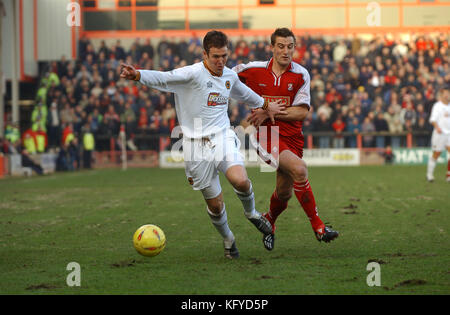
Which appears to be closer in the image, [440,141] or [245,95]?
[245,95]

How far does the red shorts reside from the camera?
7316 millimetres

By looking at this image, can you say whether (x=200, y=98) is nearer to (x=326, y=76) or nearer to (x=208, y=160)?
(x=208, y=160)

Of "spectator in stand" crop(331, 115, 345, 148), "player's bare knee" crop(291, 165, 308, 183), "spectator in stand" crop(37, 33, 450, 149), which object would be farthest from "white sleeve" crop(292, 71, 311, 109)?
"spectator in stand" crop(331, 115, 345, 148)

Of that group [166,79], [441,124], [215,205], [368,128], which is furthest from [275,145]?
[368,128]

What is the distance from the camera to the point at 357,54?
28.6 metres

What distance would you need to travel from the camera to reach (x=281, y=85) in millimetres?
7398

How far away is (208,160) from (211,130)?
0.31 meters

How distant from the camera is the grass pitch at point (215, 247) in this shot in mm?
5168

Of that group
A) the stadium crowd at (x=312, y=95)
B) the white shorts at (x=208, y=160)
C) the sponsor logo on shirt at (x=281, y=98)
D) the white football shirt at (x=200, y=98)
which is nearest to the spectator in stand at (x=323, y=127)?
the stadium crowd at (x=312, y=95)

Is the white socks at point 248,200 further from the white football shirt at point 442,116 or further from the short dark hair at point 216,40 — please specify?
the white football shirt at point 442,116

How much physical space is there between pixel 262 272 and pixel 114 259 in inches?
61.6
